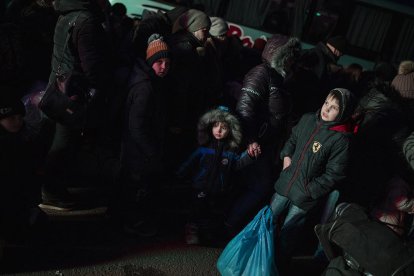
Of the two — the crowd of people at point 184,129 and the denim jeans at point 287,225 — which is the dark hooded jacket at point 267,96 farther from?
the denim jeans at point 287,225

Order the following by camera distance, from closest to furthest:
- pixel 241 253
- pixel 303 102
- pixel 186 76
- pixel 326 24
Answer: pixel 241 253 → pixel 186 76 → pixel 303 102 → pixel 326 24

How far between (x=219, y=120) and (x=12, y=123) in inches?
72.5

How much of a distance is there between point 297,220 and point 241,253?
0.75 m

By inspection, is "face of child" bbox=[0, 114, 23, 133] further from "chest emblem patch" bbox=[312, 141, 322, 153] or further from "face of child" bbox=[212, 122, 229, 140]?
"chest emblem patch" bbox=[312, 141, 322, 153]

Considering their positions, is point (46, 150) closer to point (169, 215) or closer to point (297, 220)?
point (169, 215)

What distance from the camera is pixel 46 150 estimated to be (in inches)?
150

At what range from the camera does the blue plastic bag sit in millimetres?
3094

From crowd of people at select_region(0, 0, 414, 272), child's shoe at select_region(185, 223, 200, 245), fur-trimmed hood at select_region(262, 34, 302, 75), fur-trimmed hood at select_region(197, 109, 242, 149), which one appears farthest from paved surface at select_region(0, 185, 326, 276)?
fur-trimmed hood at select_region(262, 34, 302, 75)

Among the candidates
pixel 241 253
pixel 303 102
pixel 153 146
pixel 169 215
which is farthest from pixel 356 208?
pixel 303 102

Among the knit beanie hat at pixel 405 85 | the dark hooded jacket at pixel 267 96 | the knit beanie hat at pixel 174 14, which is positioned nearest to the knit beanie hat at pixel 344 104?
the dark hooded jacket at pixel 267 96

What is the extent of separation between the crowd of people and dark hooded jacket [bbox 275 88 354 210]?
0.01 metres

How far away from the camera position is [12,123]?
120 inches

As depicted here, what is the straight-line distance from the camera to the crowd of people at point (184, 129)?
3.31 m

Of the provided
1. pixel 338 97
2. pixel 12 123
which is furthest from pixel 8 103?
pixel 338 97
